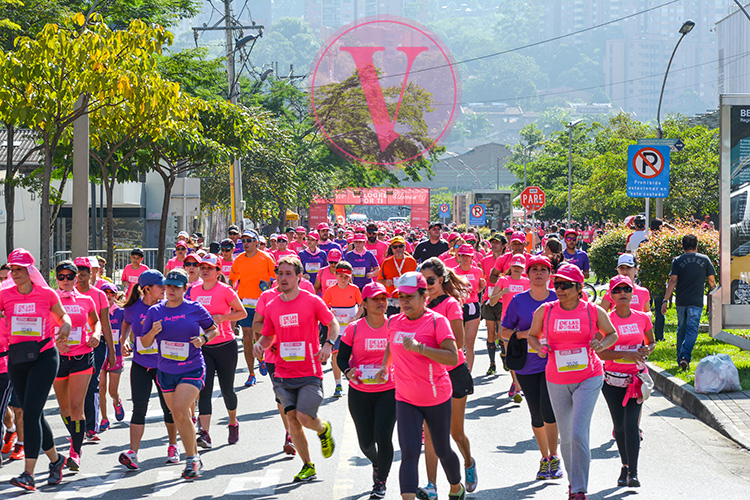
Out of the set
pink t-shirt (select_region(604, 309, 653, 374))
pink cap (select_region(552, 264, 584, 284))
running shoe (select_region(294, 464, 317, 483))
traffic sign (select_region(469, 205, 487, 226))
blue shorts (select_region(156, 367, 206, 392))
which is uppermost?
traffic sign (select_region(469, 205, 487, 226))

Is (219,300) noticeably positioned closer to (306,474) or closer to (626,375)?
(306,474)

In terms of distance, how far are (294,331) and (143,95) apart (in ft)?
26.1

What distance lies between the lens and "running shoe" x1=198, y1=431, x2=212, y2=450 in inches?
365

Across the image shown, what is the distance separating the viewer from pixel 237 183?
29375 mm

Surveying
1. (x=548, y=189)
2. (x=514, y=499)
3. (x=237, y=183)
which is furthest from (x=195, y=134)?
(x=548, y=189)

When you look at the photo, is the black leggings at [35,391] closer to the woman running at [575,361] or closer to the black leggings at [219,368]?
the black leggings at [219,368]

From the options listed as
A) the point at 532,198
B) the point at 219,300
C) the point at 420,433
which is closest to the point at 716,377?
the point at 219,300

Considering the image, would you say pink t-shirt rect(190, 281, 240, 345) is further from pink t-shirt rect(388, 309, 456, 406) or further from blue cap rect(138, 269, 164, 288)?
pink t-shirt rect(388, 309, 456, 406)

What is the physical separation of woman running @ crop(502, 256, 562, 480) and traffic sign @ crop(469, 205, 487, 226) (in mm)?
35246

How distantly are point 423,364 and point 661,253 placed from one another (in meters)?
11.2

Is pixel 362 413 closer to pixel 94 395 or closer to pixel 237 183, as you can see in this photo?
pixel 94 395

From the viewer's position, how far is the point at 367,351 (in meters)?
7.36

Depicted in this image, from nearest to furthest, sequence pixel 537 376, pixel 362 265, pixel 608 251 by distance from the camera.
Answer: pixel 537 376, pixel 362 265, pixel 608 251
